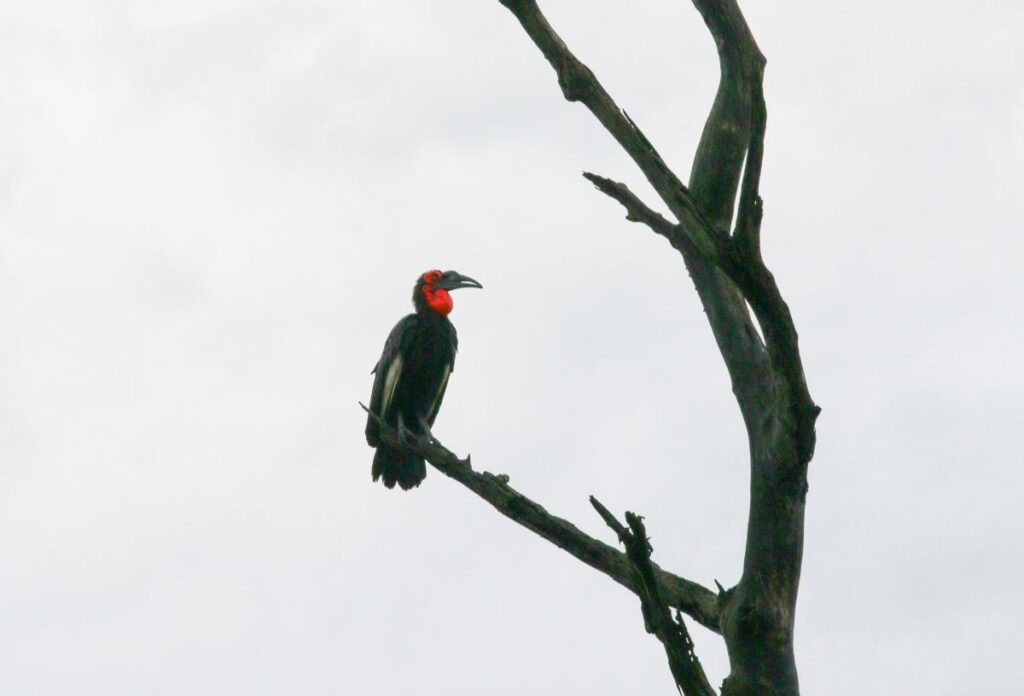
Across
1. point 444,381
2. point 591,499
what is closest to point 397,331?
point 444,381

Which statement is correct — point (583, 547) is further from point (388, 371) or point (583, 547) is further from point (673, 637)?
point (388, 371)

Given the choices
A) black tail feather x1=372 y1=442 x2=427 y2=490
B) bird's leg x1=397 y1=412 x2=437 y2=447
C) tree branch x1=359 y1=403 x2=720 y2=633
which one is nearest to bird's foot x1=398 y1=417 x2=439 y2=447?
bird's leg x1=397 y1=412 x2=437 y2=447

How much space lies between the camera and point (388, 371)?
13305 mm

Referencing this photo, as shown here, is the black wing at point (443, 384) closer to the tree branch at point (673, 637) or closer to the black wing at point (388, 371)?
the black wing at point (388, 371)

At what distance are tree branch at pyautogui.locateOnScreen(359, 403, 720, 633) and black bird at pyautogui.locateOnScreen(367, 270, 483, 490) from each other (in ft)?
18.1

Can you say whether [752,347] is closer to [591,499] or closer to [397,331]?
[591,499]

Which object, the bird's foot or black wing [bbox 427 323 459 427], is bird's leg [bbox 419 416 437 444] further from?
the bird's foot

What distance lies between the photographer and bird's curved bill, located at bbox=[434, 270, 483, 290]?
14.2m

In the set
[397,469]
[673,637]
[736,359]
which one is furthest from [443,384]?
[673,637]

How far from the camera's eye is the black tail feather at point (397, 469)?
42.4 ft

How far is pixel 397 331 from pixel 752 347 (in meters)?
8.40

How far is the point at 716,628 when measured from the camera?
18.3 ft

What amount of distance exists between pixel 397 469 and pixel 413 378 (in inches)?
36.6

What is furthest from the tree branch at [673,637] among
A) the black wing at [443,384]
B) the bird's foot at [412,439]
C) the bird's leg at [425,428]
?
the black wing at [443,384]
